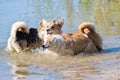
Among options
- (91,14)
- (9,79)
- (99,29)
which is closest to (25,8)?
(91,14)

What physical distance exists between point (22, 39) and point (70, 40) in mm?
1121

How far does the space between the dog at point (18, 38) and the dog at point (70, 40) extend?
0.58 m

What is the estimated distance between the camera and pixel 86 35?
30.3ft

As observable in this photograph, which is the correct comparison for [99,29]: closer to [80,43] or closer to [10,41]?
[80,43]

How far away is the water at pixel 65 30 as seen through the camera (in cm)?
687

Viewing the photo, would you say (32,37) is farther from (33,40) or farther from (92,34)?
(92,34)

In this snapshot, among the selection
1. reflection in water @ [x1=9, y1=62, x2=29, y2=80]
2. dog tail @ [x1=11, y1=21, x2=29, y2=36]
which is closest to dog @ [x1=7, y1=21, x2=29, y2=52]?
dog tail @ [x1=11, y1=21, x2=29, y2=36]

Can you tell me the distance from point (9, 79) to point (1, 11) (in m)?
7.14

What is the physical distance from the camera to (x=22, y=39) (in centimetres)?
909

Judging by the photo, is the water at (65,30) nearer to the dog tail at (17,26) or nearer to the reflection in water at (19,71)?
the reflection in water at (19,71)

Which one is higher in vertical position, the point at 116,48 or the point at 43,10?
the point at 43,10

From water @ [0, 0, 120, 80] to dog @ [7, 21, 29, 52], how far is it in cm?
23

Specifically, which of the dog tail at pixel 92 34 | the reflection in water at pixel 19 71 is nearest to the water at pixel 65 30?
the reflection in water at pixel 19 71

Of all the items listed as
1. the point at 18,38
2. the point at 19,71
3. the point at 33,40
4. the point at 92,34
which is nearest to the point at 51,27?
the point at 33,40
